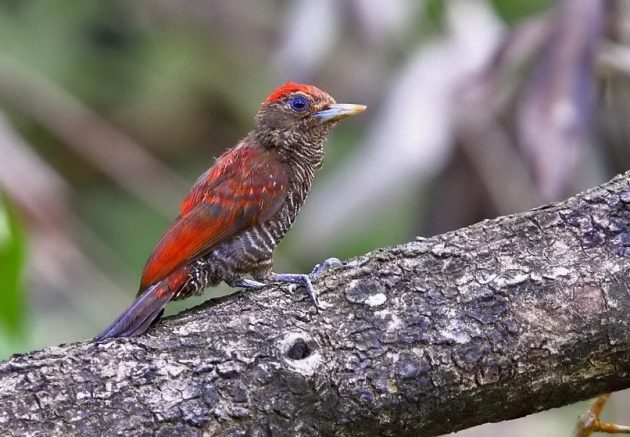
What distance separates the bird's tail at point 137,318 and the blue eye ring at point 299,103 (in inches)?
38.2

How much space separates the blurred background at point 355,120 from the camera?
4.41 m

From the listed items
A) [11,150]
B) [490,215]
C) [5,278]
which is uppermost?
[11,150]

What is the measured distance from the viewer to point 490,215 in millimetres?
5504

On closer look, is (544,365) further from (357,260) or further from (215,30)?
(215,30)

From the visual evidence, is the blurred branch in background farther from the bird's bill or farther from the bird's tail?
the bird's tail

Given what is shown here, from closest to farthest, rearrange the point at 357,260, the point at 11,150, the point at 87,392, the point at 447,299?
the point at 87,392 → the point at 447,299 → the point at 357,260 → the point at 11,150

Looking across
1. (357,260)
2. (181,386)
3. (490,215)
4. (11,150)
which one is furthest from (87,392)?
(490,215)

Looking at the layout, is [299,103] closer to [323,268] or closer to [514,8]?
[323,268]

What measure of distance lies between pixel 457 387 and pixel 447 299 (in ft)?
0.80

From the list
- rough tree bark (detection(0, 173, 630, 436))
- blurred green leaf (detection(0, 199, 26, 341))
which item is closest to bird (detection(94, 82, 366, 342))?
rough tree bark (detection(0, 173, 630, 436))

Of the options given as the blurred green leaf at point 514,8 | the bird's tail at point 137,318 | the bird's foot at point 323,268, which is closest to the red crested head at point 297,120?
the bird's foot at point 323,268

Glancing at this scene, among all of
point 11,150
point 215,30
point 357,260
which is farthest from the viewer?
point 215,30

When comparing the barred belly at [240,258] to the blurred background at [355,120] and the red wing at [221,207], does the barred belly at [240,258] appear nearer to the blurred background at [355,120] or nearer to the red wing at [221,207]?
the red wing at [221,207]

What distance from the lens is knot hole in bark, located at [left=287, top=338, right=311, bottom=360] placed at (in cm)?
266
